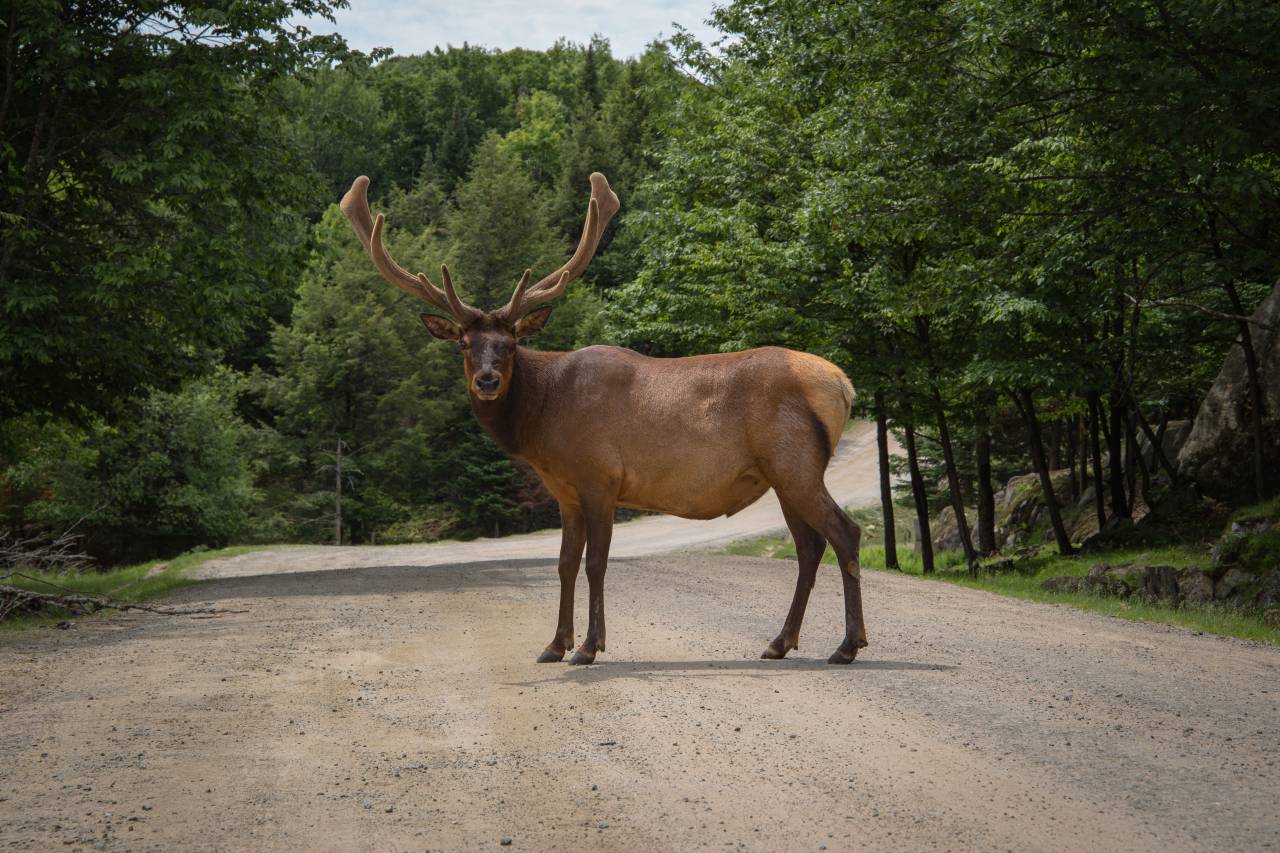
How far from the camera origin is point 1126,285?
692 inches

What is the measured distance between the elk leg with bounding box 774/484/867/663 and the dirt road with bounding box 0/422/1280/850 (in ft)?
0.61

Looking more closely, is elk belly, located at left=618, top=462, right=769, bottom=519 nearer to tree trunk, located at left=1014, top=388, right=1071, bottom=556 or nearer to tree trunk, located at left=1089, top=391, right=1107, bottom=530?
tree trunk, located at left=1014, top=388, right=1071, bottom=556

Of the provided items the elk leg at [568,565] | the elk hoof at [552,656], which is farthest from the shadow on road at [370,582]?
the elk hoof at [552,656]

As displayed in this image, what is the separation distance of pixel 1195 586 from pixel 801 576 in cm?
1019

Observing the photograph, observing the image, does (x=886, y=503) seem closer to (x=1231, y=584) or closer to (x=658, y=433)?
(x=1231, y=584)

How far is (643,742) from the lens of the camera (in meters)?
6.09

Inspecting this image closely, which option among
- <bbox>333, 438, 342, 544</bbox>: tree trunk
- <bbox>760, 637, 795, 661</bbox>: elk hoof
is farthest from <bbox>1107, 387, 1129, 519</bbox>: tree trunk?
<bbox>333, 438, 342, 544</bbox>: tree trunk

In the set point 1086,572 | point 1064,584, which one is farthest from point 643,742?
point 1086,572

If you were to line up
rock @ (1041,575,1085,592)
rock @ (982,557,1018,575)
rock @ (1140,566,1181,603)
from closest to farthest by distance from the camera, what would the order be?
1. rock @ (1140,566,1181,603)
2. rock @ (1041,575,1085,592)
3. rock @ (982,557,1018,575)

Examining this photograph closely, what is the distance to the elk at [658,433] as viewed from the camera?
27.3 ft

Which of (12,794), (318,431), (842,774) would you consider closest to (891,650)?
(842,774)

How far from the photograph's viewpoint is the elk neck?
28.8 ft

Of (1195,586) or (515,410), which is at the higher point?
(515,410)

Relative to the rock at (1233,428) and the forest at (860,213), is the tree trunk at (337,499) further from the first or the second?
the rock at (1233,428)
